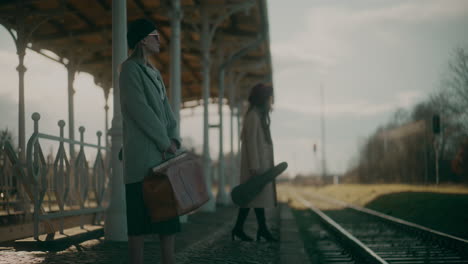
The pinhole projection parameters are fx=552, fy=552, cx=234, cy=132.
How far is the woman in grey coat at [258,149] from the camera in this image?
6.88m

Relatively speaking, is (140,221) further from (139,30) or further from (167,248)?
(139,30)

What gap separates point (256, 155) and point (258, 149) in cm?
12

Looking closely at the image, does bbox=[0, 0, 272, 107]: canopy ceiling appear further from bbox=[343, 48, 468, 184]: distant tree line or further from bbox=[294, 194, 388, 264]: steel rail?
bbox=[343, 48, 468, 184]: distant tree line

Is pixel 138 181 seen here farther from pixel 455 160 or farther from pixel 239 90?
pixel 455 160

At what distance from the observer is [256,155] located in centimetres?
687

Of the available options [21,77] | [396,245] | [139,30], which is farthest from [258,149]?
[21,77]

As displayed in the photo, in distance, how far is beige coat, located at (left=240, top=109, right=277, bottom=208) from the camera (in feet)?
22.6

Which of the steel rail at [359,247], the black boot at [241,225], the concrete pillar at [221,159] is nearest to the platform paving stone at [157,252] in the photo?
the black boot at [241,225]

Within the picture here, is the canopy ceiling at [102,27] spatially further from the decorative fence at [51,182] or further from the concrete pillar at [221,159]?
the decorative fence at [51,182]

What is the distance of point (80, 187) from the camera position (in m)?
8.02

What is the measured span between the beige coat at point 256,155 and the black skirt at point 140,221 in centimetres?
337

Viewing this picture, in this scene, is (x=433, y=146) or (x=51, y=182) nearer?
(x=51, y=182)

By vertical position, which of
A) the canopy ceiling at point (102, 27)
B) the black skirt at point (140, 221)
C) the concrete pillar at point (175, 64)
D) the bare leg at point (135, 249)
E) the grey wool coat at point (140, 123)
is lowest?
the bare leg at point (135, 249)

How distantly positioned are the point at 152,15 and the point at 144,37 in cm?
1194
